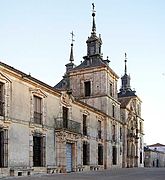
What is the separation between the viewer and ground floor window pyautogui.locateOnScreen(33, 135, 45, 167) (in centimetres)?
2256

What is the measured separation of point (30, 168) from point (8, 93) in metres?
4.93

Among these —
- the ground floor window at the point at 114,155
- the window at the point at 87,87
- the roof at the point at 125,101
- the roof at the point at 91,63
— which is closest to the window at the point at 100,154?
the ground floor window at the point at 114,155

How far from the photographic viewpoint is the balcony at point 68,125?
83.9 ft

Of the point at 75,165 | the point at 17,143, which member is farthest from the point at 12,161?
the point at 75,165

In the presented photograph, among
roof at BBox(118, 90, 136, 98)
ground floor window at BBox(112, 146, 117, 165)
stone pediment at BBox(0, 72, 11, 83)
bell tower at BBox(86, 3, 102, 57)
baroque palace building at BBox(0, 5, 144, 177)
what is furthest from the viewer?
roof at BBox(118, 90, 136, 98)

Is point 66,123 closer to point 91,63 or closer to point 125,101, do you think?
point 91,63

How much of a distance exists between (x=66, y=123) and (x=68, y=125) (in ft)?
0.76

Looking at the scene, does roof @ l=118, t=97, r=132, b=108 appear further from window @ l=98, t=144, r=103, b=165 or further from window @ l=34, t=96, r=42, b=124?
window @ l=34, t=96, r=42, b=124

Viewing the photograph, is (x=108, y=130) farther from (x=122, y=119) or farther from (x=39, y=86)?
(x=39, y=86)

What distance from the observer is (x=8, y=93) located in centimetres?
1997

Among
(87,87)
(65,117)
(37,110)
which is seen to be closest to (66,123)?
(65,117)

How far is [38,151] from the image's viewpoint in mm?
23078

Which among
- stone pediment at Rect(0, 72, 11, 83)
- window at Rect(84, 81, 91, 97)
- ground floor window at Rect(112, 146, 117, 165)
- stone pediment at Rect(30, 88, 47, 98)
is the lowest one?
ground floor window at Rect(112, 146, 117, 165)

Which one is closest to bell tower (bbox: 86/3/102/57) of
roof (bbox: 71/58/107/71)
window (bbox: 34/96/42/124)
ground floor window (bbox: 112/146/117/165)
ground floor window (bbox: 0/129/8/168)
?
roof (bbox: 71/58/107/71)
